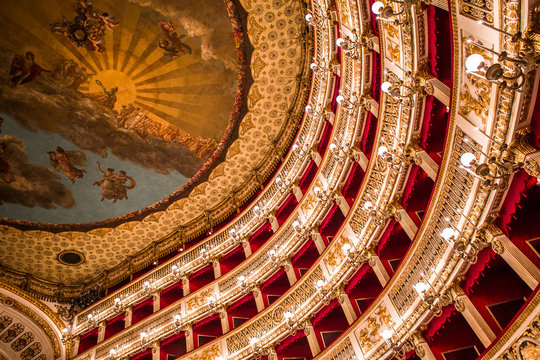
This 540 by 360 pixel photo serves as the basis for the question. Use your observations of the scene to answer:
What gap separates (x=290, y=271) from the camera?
13.7m

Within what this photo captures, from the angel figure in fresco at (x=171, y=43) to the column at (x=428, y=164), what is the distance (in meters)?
13.1

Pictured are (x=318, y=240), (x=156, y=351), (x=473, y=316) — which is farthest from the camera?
(x=156, y=351)

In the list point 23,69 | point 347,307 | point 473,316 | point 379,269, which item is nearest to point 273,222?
point 347,307

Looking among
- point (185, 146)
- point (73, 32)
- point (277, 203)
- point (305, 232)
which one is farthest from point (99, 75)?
point (305, 232)

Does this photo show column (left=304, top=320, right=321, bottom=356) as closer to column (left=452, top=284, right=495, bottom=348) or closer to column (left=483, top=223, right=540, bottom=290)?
column (left=452, top=284, right=495, bottom=348)

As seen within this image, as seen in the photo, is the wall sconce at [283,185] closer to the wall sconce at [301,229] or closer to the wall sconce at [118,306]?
the wall sconce at [301,229]

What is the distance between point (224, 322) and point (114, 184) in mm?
11382

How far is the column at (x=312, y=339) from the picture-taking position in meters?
10.9

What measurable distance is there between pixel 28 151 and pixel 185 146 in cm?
875

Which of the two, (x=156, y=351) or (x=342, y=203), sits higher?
(x=342, y=203)

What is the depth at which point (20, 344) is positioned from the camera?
1812 centimetres

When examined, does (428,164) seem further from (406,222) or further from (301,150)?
(301,150)

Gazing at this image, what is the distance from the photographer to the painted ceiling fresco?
1703 cm

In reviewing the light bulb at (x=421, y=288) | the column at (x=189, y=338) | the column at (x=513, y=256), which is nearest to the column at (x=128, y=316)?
the column at (x=189, y=338)
